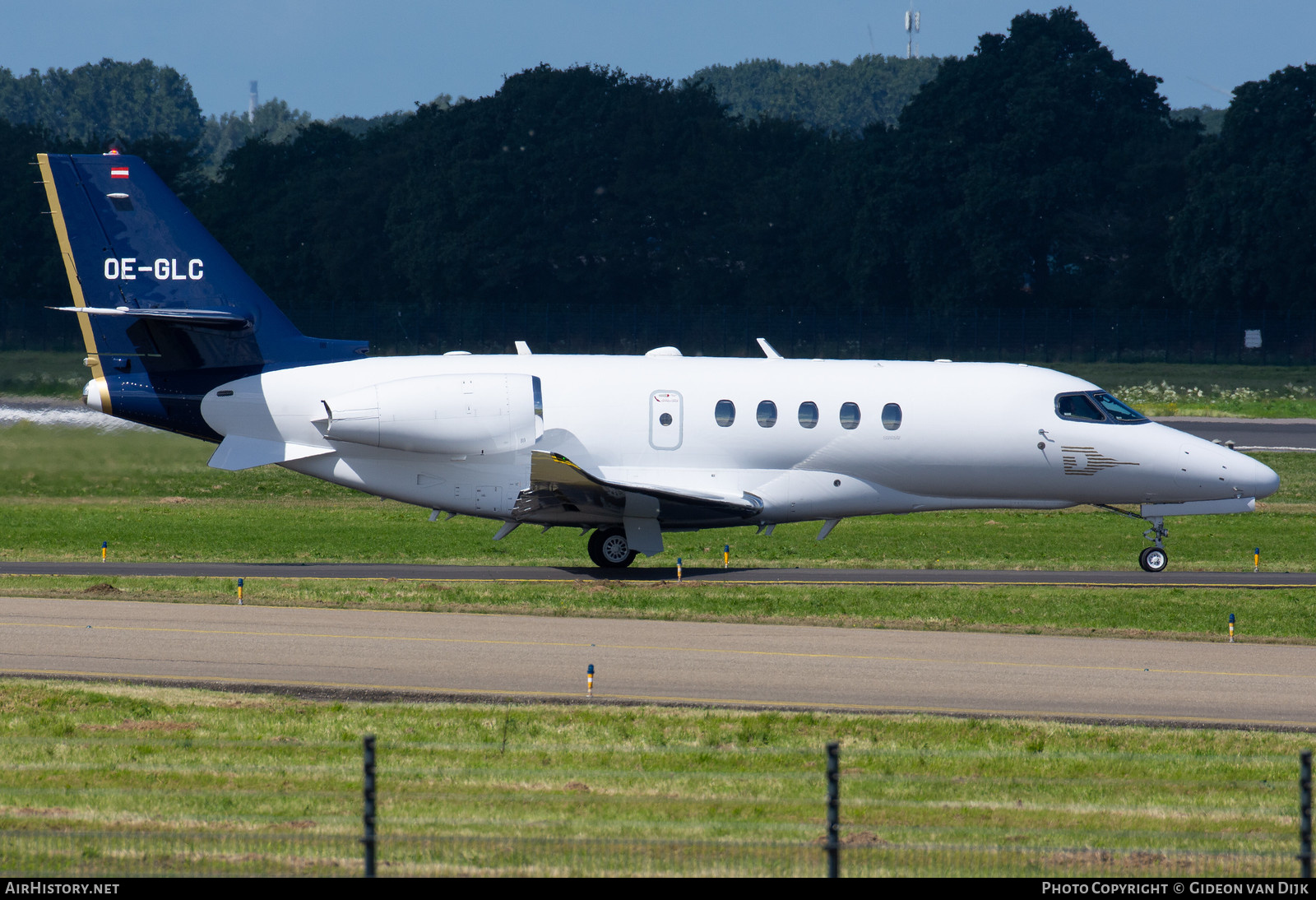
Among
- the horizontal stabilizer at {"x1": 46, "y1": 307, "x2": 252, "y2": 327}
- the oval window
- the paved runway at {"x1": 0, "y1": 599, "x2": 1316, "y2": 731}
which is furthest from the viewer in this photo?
the oval window

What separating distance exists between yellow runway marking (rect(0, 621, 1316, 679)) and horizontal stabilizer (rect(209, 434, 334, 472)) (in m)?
5.74

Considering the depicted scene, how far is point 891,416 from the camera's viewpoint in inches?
1037

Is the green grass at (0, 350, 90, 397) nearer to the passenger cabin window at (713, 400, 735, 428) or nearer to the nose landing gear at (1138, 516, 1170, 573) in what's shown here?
the passenger cabin window at (713, 400, 735, 428)

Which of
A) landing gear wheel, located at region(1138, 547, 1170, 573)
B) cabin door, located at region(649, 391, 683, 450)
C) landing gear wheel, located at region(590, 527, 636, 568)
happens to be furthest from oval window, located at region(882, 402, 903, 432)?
landing gear wheel, located at region(1138, 547, 1170, 573)

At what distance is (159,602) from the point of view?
2277 cm

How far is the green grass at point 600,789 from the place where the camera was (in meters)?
10.7

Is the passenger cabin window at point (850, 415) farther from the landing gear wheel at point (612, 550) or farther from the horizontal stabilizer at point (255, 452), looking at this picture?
the horizontal stabilizer at point (255, 452)

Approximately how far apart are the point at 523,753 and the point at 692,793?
2.07m

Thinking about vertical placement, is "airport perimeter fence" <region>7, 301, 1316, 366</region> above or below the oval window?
above

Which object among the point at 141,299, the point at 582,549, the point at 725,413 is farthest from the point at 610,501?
the point at 141,299

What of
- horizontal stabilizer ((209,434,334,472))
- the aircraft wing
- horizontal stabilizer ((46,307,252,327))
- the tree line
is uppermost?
the tree line

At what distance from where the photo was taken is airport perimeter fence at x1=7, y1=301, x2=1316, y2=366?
77.1m

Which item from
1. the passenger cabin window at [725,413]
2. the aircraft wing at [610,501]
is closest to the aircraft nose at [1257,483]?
the aircraft wing at [610,501]

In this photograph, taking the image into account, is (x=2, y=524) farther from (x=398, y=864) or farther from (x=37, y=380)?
(x=398, y=864)
